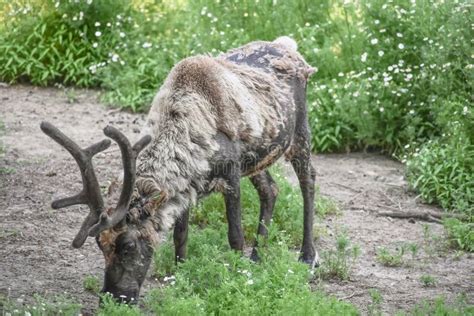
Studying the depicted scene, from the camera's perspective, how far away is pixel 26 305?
6.84m

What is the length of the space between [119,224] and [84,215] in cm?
266

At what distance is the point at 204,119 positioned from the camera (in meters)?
7.46

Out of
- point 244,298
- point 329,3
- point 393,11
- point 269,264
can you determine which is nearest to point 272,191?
point 269,264

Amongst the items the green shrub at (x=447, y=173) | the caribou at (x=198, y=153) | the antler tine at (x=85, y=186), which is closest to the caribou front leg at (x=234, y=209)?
the caribou at (x=198, y=153)

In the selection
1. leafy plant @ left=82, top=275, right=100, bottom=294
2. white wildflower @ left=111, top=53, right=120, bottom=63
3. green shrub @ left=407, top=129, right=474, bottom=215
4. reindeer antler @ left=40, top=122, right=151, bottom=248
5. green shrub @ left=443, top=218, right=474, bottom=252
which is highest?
white wildflower @ left=111, top=53, right=120, bottom=63

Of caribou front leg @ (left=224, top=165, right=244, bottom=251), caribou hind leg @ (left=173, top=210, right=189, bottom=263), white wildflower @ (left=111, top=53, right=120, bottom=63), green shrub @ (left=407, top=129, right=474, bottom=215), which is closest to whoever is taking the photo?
caribou front leg @ (left=224, top=165, right=244, bottom=251)

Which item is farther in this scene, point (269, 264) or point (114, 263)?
point (269, 264)

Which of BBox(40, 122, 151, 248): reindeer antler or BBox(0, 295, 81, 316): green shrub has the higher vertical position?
BBox(40, 122, 151, 248): reindeer antler

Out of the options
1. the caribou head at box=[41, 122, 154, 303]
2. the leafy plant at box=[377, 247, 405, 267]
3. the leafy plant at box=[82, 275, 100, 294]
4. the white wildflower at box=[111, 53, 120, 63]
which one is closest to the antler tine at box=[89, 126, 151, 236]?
the caribou head at box=[41, 122, 154, 303]

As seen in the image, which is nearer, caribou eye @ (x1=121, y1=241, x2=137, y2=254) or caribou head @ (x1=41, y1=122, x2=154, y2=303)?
caribou head @ (x1=41, y1=122, x2=154, y2=303)

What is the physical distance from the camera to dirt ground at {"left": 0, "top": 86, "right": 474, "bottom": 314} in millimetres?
7910

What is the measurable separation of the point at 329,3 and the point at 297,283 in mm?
6869

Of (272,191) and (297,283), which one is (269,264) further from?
(272,191)

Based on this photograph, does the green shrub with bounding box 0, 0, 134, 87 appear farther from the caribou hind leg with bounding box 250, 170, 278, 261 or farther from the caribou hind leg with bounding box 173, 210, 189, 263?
the caribou hind leg with bounding box 173, 210, 189, 263
